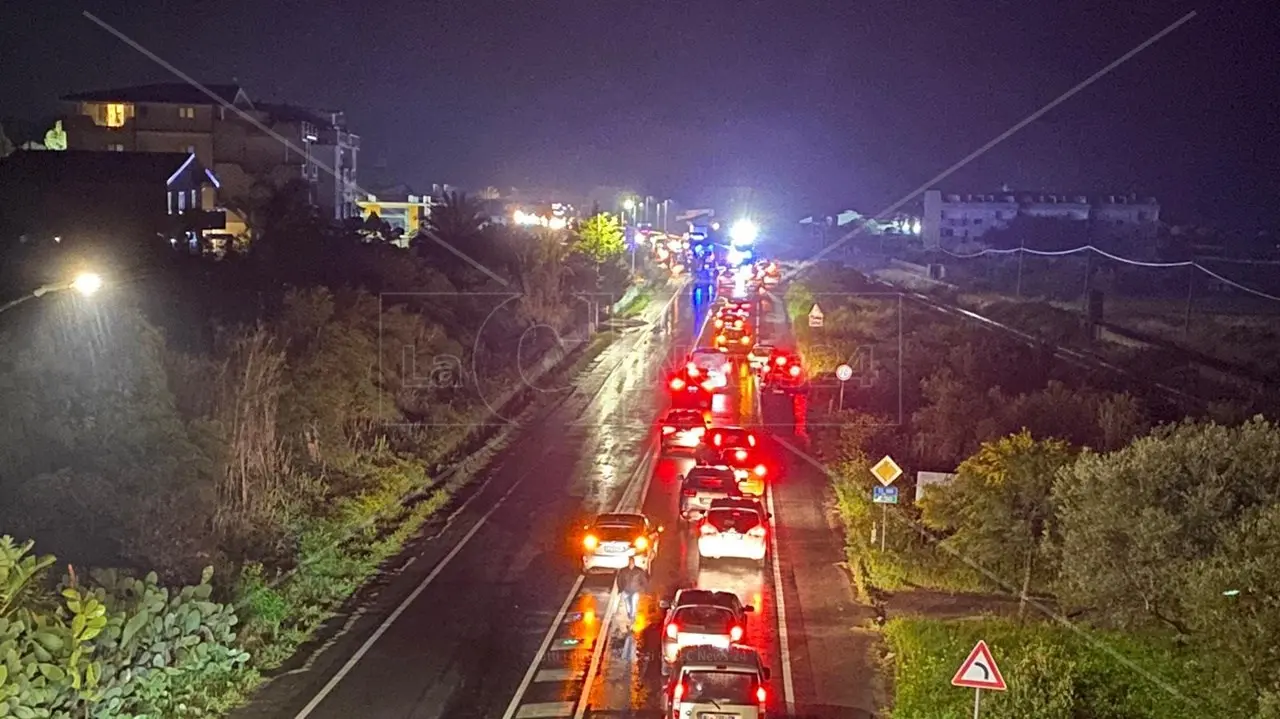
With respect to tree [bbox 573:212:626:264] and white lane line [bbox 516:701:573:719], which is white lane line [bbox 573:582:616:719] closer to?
white lane line [bbox 516:701:573:719]

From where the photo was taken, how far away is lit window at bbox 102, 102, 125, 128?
7612cm

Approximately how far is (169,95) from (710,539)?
209 ft

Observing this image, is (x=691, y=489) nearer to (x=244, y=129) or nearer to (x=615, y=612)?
(x=615, y=612)

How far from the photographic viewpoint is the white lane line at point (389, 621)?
17953 mm

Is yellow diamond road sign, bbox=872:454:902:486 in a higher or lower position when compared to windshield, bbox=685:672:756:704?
higher

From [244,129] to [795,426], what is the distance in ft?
163

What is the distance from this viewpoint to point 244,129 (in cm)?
7819

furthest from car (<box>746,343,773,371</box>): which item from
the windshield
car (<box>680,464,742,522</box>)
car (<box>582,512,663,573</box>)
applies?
the windshield

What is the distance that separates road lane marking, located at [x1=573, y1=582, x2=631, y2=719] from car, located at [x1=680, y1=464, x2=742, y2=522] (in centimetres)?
462

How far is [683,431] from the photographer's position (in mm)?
37312

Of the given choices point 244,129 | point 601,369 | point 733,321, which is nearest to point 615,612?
point 601,369

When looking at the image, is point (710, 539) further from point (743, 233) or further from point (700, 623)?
point (743, 233)

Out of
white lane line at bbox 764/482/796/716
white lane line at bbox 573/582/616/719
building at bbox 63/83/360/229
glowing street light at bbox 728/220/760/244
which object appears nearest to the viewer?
white lane line at bbox 573/582/616/719

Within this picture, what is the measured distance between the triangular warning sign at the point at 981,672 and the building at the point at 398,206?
242 ft
